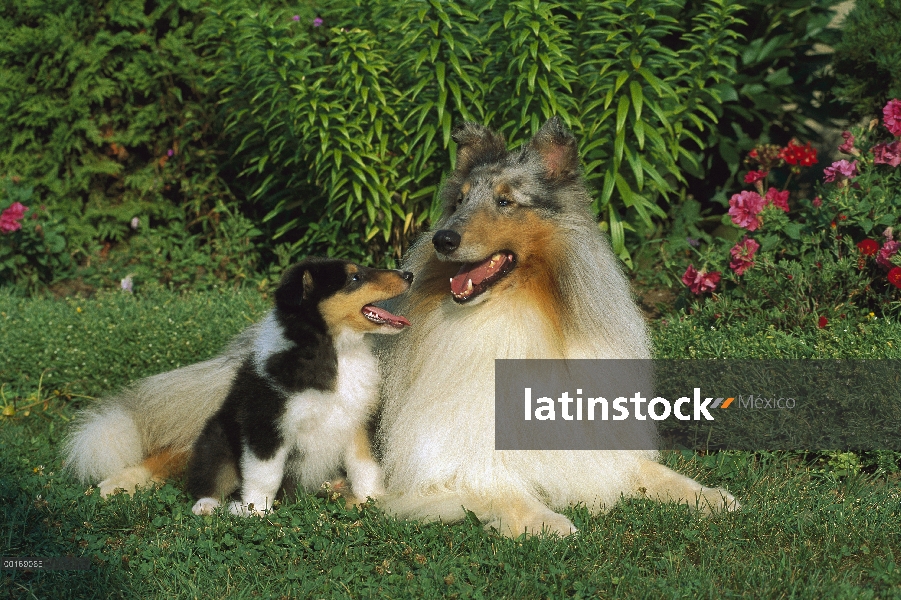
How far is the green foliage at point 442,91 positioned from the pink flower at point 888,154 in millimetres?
1124

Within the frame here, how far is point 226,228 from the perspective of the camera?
8.23 m

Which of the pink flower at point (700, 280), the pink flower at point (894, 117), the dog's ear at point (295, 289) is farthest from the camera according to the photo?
the pink flower at point (700, 280)

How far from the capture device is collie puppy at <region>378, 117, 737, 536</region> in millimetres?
3990

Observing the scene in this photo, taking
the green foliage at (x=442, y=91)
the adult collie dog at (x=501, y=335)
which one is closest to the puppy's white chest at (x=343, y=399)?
the adult collie dog at (x=501, y=335)

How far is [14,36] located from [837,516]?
741 centimetres

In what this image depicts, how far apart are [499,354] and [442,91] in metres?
2.84

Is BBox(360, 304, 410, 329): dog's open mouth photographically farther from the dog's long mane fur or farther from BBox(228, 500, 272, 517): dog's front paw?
BBox(228, 500, 272, 517): dog's front paw

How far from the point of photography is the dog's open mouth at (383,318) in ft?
14.0

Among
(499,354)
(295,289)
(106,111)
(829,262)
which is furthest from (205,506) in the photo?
(106,111)

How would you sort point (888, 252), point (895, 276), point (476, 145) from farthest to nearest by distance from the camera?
point (888, 252), point (895, 276), point (476, 145)

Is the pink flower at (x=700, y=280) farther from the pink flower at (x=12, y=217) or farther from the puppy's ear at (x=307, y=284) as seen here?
the pink flower at (x=12, y=217)

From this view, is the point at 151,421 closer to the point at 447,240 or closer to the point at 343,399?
the point at 343,399

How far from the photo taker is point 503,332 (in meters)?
4.02

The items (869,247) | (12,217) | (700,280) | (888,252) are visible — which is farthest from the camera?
(12,217)
